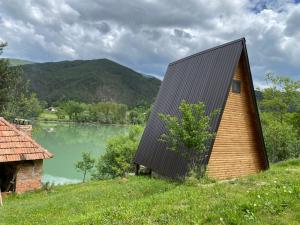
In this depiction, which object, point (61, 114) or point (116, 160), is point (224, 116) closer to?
point (116, 160)

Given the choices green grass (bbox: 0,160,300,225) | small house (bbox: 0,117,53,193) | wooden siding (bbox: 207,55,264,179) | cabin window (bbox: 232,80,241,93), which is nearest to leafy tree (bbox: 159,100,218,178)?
wooden siding (bbox: 207,55,264,179)

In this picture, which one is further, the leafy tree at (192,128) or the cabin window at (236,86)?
the cabin window at (236,86)

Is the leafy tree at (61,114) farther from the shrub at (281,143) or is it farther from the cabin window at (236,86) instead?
the cabin window at (236,86)

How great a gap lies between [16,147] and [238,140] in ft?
38.1

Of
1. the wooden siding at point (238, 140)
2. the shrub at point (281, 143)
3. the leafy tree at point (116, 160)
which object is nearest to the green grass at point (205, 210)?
the wooden siding at point (238, 140)

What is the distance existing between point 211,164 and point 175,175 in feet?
5.58

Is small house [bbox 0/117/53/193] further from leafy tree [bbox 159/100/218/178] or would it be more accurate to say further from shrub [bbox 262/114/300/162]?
shrub [bbox 262/114/300/162]

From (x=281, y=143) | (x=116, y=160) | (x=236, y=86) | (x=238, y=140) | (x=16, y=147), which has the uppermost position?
(x=236, y=86)

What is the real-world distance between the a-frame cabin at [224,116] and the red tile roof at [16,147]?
5.87 meters

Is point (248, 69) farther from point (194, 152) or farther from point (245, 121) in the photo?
point (194, 152)

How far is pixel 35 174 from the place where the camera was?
56.4ft

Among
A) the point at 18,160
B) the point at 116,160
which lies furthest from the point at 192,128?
the point at 116,160

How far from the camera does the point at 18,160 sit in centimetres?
1628

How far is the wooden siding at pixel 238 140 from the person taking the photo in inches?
578
